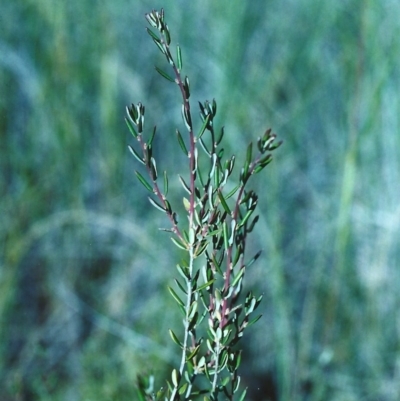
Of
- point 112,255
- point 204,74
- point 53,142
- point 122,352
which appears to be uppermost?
point 204,74

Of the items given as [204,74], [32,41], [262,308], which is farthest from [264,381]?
[32,41]

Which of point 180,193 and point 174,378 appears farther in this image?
point 180,193

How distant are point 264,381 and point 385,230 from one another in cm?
49

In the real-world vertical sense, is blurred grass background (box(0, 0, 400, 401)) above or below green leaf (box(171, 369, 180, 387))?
above

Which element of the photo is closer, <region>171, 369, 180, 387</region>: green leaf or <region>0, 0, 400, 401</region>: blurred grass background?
<region>171, 369, 180, 387</region>: green leaf

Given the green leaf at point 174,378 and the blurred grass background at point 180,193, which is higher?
the blurred grass background at point 180,193

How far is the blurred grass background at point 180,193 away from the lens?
4.09 feet

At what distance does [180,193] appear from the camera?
156cm

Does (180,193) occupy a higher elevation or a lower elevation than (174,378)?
higher

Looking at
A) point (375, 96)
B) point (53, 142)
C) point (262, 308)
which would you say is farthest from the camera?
point (53, 142)

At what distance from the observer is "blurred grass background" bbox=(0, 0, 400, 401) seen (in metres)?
1.25

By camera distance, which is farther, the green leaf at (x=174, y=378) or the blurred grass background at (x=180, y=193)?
the blurred grass background at (x=180, y=193)

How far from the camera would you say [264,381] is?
52.3 inches

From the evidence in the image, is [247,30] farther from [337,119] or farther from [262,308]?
[262,308]
